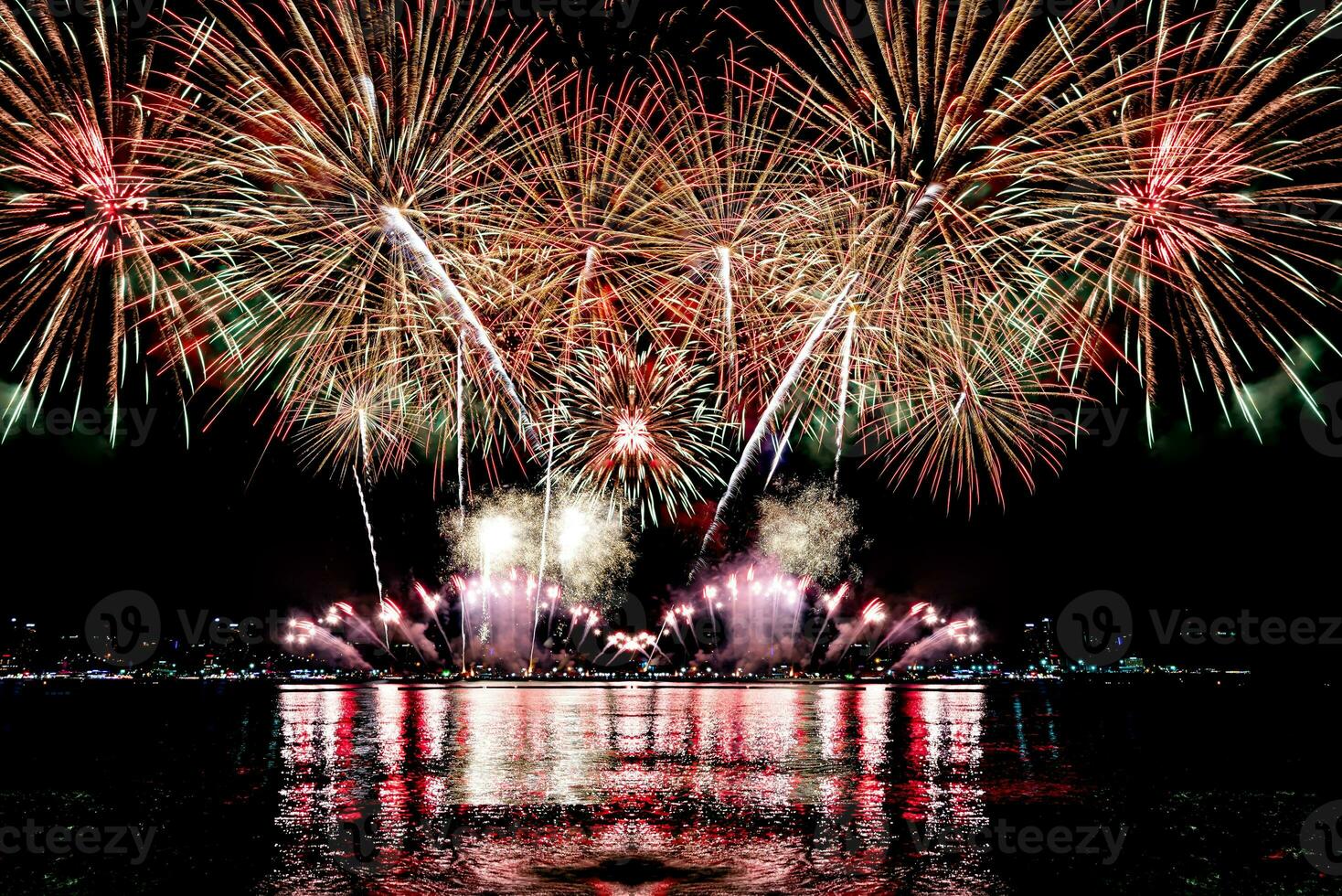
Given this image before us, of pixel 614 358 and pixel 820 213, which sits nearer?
pixel 820 213

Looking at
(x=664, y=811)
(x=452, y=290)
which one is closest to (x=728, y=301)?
(x=452, y=290)

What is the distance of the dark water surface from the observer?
1165 cm

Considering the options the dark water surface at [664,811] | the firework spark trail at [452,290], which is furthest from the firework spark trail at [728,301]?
the dark water surface at [664,811]

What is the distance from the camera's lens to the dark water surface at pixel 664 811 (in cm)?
A: 1165

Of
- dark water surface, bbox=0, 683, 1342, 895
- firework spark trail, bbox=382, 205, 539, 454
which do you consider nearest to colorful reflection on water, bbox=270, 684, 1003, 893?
dark water surface, bbox=0, 683, 1342, 895

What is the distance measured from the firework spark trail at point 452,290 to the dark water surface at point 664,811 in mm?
8129

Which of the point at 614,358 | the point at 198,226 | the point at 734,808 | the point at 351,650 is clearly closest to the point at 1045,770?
the point at 734,808

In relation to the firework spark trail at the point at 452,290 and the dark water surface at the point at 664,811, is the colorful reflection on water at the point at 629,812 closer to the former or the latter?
the dark water surface at the point at 664,811

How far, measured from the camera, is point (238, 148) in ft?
55.0

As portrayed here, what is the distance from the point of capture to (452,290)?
19812 mm

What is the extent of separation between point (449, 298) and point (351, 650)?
162847 mm

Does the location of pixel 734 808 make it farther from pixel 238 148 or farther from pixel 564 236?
pixel 238 148

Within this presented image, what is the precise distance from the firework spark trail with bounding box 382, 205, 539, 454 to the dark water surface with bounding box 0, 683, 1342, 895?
8.13 metres

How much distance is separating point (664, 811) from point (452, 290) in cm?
1070
